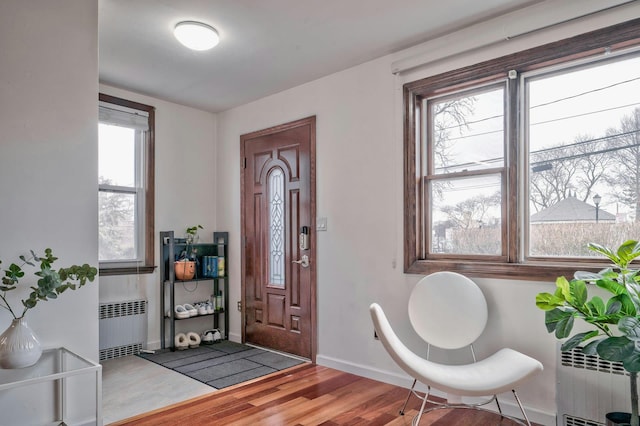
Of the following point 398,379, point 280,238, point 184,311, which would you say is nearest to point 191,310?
point 184,311

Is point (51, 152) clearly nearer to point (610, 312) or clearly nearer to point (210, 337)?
point (210, 337)

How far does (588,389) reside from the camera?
223 centimetres

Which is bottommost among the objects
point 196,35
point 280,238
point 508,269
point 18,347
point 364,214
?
point 18,347

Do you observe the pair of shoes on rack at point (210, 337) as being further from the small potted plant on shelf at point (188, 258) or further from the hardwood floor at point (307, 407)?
the hardwood floor at point (307, 407)

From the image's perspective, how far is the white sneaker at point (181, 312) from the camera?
4230 millimetres

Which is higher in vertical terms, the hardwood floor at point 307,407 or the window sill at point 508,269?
the window sill at point 508,269

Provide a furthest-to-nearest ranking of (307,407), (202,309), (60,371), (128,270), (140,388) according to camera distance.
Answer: (202,309), (128,270), (140,388), (307,407), (60,371)

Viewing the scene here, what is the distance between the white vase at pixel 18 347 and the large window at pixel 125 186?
73.4 inches

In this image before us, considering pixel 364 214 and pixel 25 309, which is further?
pixel 364 214

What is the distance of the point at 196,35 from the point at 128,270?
229cm

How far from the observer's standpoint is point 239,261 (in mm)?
4551

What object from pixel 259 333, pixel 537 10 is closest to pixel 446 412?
pixel 259 333

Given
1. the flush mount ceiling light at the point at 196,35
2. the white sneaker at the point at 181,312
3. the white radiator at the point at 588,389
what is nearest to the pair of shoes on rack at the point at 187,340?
the white sneaker at the point at 181,312

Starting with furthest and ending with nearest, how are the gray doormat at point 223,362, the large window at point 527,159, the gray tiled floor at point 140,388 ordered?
the gray doormat at point 223,362, the gray tiled floor at point 140,388, the large window at point 527,159
